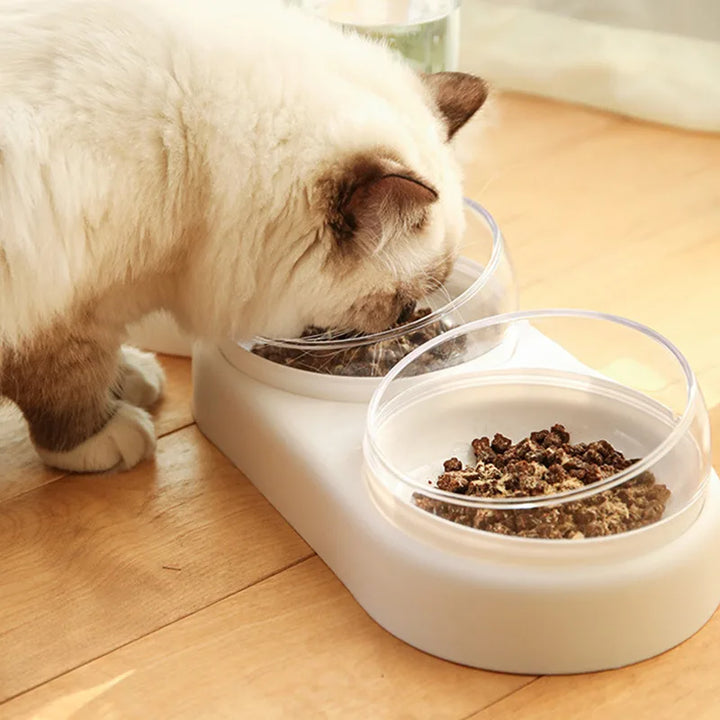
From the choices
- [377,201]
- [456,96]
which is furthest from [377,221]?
[456,96]

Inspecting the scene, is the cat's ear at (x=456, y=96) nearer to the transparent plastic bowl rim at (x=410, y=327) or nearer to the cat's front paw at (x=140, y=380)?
the transparent plastic bowl rim at (x=410, y=327)

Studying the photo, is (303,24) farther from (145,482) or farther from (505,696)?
(505,696)

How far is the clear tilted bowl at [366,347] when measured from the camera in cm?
158

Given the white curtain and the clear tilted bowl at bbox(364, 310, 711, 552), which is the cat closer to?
the clear tilted bowl at bbox(364, 310, 711, 552)

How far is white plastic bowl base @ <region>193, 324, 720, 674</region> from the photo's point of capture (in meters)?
→ 1.27

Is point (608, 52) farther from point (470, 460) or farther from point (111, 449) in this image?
point (111, 449)

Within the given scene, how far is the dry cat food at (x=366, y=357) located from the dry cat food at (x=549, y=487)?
0.46 ft

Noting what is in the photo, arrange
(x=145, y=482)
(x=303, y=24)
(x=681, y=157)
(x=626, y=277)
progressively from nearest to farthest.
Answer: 1. (x=303, y=24)
2. (x=145, y=482)
3. (x=626, y=277)
4. (x=681, y=157)

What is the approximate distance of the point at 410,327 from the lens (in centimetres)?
158

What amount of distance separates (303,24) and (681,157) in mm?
1166

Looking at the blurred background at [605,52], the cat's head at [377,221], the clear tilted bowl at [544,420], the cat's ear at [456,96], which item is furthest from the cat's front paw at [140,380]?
the blurred background at [605,52]

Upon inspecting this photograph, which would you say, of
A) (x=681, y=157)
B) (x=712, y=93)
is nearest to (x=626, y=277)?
(x=681, y=157)

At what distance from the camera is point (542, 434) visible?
1494mm

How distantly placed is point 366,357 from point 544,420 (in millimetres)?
248
